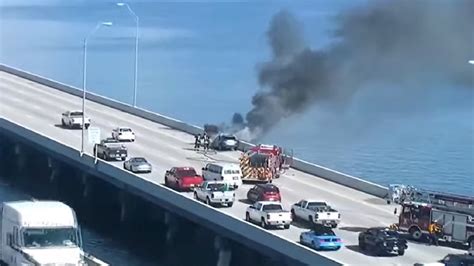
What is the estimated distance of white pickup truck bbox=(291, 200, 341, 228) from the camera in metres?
52.1

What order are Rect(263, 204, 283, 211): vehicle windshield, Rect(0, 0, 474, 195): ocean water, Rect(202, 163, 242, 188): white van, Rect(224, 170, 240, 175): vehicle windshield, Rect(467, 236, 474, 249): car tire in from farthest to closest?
Rect(0, 0, 474, 195): ocean water < Rect(224, 170, 240, 175): vehicle windshield < Rect(202, 163, 242, 188): white van < Rect(263, 204, 283, 211): vehicle windshield < Rect(467, 236, 474, 249): car tire

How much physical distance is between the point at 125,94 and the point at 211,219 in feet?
310

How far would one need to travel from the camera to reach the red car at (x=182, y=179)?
Result: 60438 millimetres

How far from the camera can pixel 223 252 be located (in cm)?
Answer: 5588

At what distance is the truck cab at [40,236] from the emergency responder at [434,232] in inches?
784

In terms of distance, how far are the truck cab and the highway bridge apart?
483 inches

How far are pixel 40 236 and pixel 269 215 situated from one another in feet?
53.8

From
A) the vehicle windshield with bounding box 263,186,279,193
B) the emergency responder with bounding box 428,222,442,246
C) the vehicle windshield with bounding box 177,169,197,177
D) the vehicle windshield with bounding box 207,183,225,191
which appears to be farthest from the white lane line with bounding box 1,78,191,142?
the emergency responder with bounding box 428,222,442,246

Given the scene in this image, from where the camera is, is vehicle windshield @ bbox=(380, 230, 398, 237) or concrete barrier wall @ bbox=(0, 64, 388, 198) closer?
vehicle windshield @ bbox=(380, 230, 398, 237)

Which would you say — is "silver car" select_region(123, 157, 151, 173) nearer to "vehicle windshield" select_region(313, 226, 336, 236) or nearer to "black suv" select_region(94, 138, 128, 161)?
"black suv" select_region(94, 138, 128, 161)

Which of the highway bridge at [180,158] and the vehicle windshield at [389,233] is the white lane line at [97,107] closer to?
the highway bridge at [180,158]

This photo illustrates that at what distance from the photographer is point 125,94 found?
485 ft

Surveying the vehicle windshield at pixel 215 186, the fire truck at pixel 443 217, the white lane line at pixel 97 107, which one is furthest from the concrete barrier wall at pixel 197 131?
the vehicle windshield at pixel 215 186

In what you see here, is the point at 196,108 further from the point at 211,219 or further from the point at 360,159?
the point at 211,219
